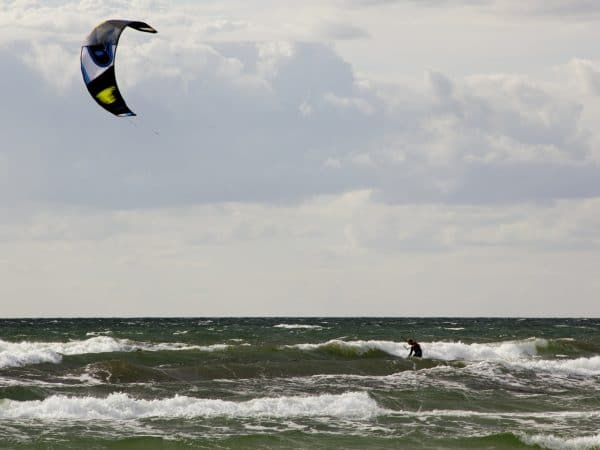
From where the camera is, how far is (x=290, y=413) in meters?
24.0

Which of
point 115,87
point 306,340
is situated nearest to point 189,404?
point 115,87

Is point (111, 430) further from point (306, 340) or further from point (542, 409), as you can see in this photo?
point (306, 340)

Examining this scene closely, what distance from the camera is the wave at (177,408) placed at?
2344 centimetres

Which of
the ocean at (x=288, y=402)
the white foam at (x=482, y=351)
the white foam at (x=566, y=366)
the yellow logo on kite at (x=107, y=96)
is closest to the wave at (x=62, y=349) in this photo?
the ocean at (x=288, y=402)

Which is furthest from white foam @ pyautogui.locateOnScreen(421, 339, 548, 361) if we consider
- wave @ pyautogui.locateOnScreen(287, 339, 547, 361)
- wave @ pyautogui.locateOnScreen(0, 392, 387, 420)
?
wave @ pyautogui.locateOnScreen(0, 392, 387, 420)

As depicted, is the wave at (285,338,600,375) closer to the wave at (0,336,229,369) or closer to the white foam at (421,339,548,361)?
the white foam at (421,339,548,361)

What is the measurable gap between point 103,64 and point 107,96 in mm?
790

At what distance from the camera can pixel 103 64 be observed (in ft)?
75.3

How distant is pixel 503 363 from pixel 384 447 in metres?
16.8

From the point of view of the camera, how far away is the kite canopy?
2261cm

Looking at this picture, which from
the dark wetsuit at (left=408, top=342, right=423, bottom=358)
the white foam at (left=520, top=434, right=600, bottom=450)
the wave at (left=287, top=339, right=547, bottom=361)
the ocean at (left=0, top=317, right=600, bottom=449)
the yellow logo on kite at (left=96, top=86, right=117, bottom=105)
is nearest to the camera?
the white foam at (left=520, top=434, right=600, bottom=450)

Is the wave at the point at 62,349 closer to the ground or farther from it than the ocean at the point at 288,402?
farther from it

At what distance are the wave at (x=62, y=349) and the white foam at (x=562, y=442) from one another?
19.5 m

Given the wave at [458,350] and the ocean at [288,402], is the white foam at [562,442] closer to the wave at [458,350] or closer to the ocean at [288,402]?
the ocean at [288,402]
